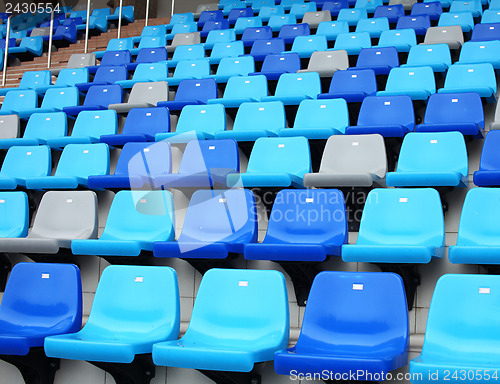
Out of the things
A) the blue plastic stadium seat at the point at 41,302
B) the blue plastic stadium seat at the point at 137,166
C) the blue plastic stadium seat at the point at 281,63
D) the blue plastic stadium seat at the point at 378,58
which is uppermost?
the blue plastic stadium seat at the point at 378,58

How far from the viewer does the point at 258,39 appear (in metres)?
4.04

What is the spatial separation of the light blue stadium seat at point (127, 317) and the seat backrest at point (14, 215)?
0.59 m

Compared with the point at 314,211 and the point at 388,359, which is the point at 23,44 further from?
the point at 388,359

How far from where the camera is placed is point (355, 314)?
1609 millimetres

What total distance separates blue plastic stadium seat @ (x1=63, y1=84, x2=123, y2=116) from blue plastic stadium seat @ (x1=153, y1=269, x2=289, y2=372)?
71.3 inches

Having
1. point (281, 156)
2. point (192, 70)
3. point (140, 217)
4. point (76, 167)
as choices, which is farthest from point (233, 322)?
point (192, 70)

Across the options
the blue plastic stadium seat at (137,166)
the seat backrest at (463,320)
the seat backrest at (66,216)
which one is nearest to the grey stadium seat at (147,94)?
the blue plastic stadium seat at (137,166)

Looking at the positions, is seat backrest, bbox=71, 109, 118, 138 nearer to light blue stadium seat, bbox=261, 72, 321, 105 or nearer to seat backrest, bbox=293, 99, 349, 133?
light blue stadium seat, bbox=261, 72, 321, 105

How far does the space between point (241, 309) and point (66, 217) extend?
897 mm

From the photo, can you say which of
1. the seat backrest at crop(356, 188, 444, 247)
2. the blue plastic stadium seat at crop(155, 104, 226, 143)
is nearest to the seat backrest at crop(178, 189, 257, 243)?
the seat backrest at crop(356, 188, 444, 247)

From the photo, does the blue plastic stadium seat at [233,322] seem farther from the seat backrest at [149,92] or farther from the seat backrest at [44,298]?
the seat backrest at [149,92]

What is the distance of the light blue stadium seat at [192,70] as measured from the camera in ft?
11.9

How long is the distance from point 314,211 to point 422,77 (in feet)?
3.94

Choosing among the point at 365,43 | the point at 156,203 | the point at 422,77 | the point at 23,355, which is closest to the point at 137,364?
the point at 23,355
